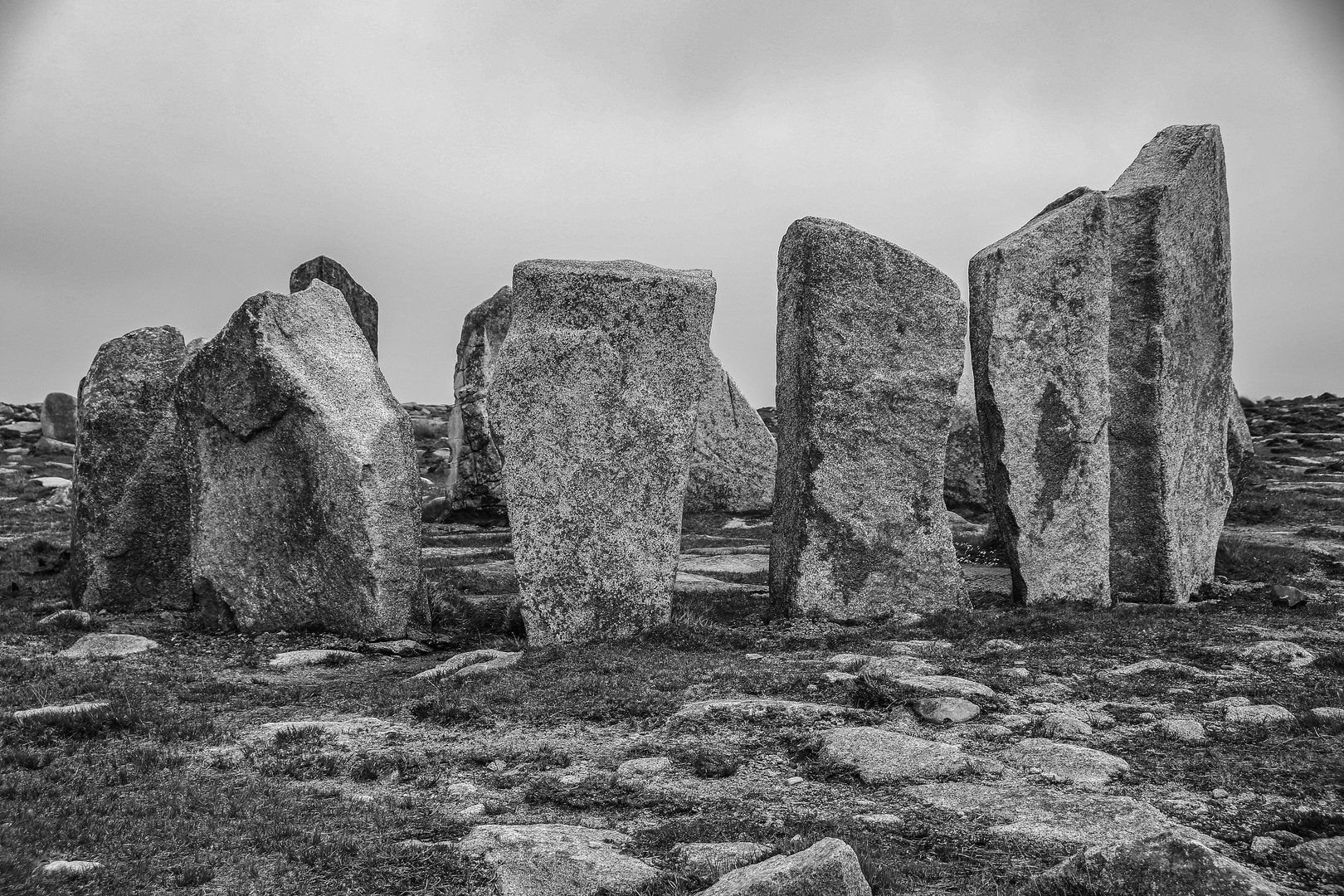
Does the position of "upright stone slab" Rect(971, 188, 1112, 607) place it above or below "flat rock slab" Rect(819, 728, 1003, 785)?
above

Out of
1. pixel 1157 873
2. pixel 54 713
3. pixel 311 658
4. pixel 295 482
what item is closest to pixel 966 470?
pixel 295 482

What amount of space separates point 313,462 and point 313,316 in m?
1.97

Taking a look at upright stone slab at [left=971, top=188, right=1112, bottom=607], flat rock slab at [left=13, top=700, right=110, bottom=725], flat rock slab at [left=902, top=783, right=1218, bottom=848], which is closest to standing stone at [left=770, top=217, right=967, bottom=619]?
upright stone slab at [left=971, top=188, right=1112, bottom=607]

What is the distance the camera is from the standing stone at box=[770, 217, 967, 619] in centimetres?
1310

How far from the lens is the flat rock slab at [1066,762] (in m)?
6.69

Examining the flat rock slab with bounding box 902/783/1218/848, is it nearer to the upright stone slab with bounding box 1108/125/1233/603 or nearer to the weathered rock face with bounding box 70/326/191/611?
the upright stone slab with bounding box 1108/125/1233/603

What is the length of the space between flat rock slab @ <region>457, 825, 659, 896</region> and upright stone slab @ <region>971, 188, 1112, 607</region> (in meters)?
9.50

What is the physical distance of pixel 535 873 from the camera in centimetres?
522

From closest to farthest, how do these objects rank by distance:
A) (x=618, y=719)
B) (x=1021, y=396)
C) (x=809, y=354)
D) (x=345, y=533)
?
(x=618, y=719) < (x=345, y=533) < (x=809, y=354) < (x=1021, y=396)

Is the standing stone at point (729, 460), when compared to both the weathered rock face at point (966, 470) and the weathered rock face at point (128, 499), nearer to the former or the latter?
the weathered rock face at point (966, 470)

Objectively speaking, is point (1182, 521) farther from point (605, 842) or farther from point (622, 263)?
point (605, 842)

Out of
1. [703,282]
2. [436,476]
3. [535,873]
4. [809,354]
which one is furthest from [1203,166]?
[436,476]

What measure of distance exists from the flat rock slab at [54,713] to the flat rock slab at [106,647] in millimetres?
2929

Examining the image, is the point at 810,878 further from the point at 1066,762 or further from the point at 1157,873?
the point at 1066,762
